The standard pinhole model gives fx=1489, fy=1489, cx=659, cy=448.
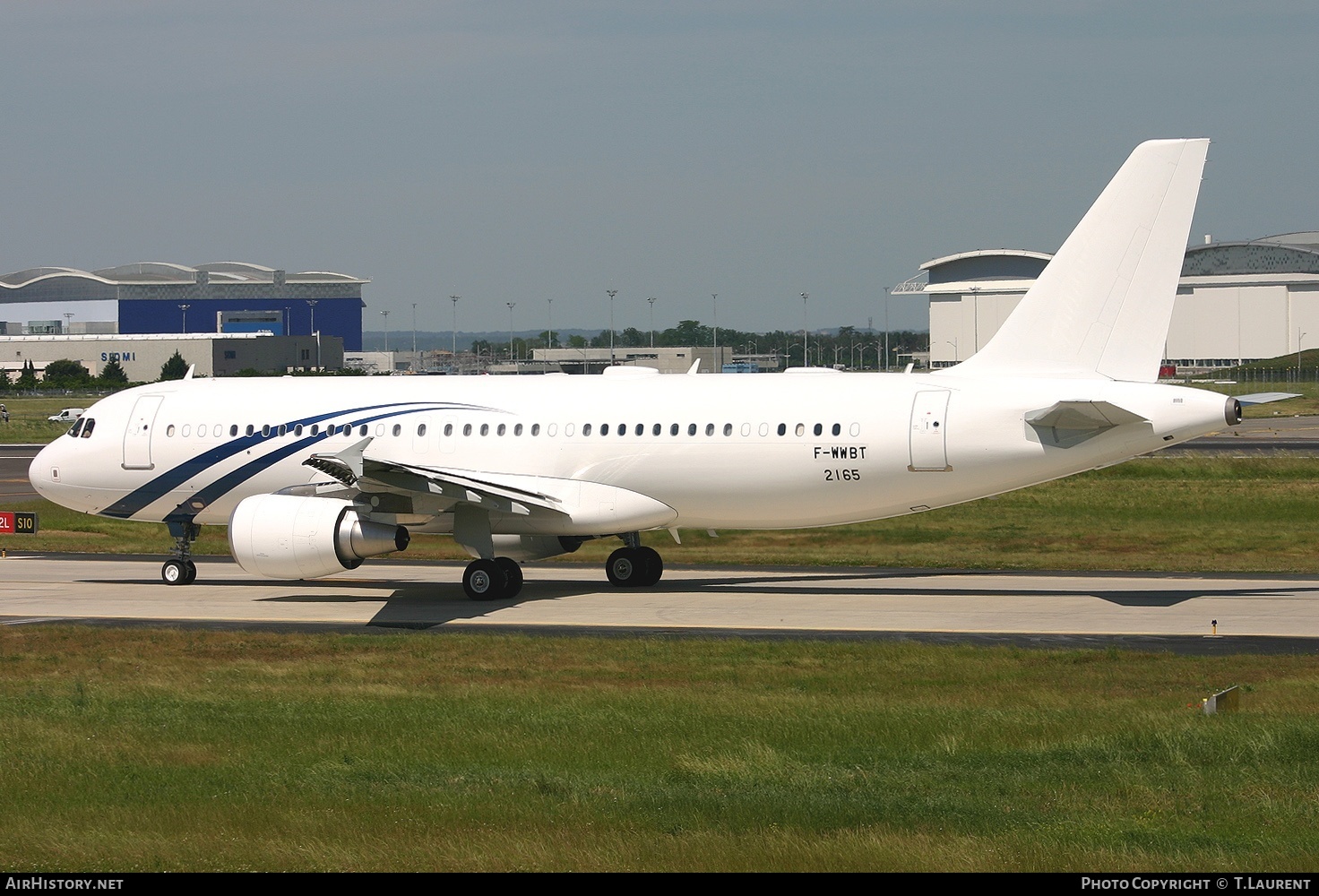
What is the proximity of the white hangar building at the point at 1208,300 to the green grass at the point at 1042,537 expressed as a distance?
112 m

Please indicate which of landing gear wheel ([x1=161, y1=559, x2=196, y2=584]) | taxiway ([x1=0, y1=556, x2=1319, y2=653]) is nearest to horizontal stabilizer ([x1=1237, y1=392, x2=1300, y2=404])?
taxiway ([x1=0, y1=556, x2=1319, y2=653])

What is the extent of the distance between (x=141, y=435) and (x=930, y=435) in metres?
17.0

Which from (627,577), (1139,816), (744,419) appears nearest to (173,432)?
(627,577)

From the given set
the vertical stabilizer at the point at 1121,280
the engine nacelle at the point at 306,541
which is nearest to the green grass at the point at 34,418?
the engine nacelle at the point at 306,541

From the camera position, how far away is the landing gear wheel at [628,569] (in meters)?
31.0

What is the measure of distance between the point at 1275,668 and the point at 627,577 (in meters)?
14.1

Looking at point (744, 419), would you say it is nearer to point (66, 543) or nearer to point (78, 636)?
point (78, 636)

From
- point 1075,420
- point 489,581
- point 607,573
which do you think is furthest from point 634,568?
point 1075,420

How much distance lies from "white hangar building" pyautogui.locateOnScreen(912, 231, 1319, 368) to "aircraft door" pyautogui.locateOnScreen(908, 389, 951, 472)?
13168 centimetres

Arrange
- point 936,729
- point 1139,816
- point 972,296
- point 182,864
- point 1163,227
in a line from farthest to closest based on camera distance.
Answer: point 972,296 < point 1163,227 < point 936,729 < point 1139,816 < point 182,864

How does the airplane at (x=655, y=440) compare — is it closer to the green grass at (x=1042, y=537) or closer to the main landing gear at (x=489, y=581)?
the main landing gear at (x=489, y=581)

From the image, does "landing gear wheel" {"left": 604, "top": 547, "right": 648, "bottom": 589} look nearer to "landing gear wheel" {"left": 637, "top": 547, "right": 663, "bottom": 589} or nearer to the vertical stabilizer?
"landing gear wheel" {"left": 637, "top": 547, "right": 663, "bottom": 589}

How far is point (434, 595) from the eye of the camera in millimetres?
30125

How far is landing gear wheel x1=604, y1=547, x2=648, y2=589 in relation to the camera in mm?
31047
